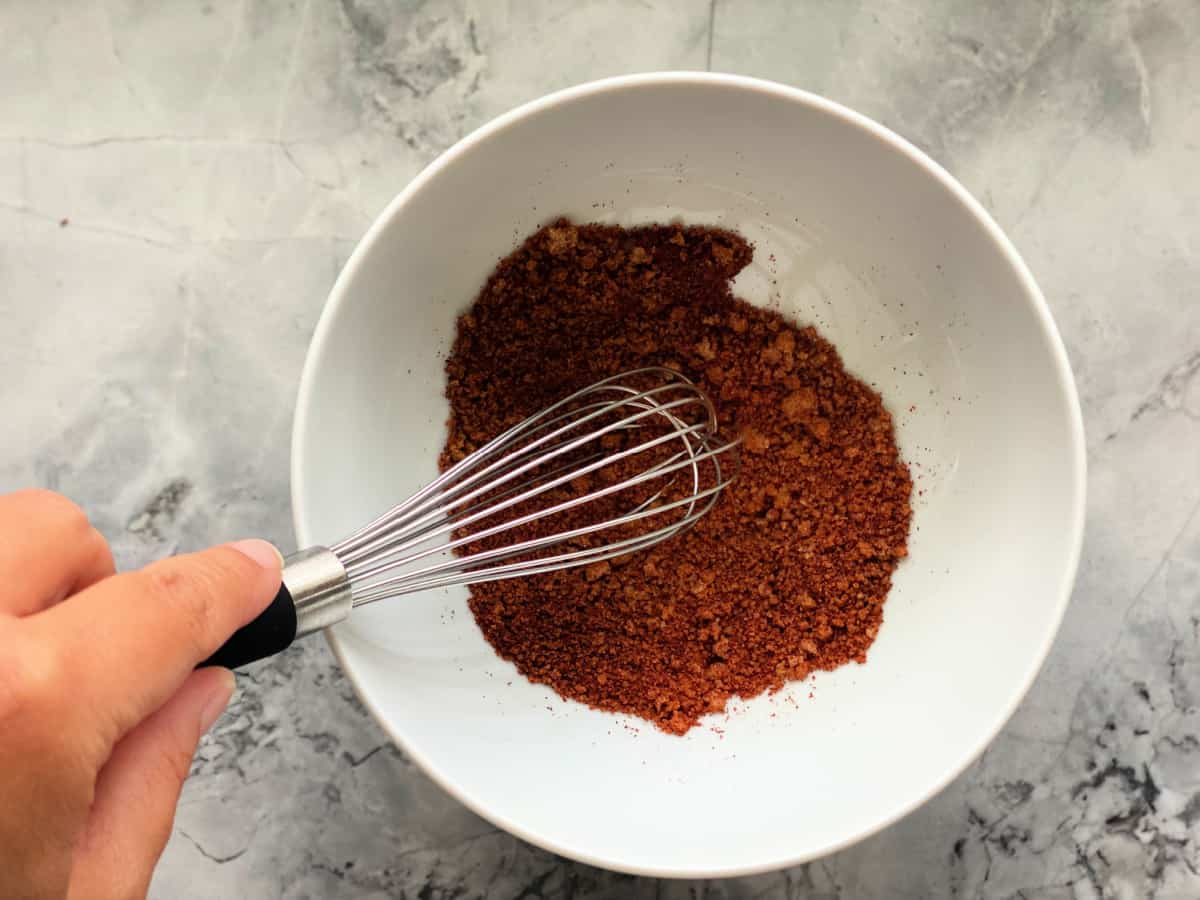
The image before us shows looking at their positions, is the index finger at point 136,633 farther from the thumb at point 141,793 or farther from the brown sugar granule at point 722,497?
the brown sugar granule at point 722,497

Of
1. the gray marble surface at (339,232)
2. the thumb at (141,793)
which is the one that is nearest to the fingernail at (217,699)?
the thumb at (141,793)

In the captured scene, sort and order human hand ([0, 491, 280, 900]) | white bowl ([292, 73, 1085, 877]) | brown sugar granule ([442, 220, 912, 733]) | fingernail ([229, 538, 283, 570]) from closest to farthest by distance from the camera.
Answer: human hand ([0, 491, 280, 900]) → fingernail ([229, 538, 283, 570]) → white bowl ([292, 73, 1085, 877]) → brown sugar granule ([442, 220, 912, 733])

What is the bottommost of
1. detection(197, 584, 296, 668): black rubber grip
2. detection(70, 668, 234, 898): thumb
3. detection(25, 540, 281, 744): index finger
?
detection(70, 668, 234, 898): thumb

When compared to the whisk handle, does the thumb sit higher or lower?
lower

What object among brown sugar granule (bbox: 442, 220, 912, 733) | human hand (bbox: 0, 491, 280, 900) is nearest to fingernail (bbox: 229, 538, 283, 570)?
human hand (bbox: 0, 491, 280, 900)

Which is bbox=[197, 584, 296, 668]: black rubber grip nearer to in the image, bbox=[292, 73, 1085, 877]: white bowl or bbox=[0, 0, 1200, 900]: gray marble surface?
bbox=[292, 73, 1085, 877]: white bowl

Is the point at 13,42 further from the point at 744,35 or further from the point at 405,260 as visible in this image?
the point at 744,35

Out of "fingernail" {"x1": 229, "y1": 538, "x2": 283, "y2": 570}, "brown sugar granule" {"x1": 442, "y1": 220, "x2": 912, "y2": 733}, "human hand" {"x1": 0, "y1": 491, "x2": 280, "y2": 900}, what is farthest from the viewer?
"brown sugar granule" {"x1": 442, "y1": 220, "x2": 912, "y2": 733}
